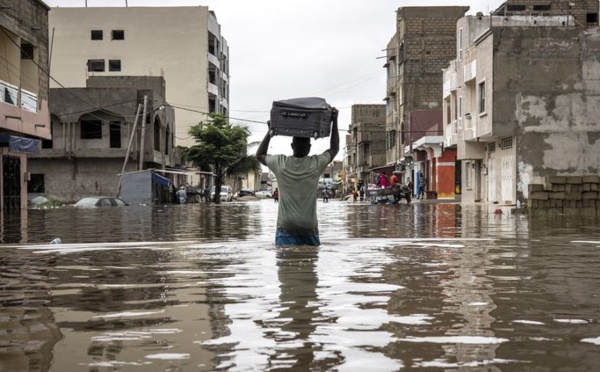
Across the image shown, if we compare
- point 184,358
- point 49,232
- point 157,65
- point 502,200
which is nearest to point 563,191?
point 502,200

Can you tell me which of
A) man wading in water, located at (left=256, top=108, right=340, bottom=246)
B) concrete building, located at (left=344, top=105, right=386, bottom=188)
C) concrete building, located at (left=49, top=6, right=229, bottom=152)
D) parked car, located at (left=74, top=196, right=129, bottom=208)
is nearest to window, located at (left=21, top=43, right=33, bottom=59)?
parked car, located at (left=74, top=196, right=129, bottom=208)

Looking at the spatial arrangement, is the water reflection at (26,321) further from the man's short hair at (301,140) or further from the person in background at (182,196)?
the person in background at (182,196)

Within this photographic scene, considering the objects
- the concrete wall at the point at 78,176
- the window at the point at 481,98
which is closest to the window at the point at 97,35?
the concrete wall at the point at 78,176

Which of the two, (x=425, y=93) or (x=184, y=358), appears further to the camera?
(x=425, y=93)

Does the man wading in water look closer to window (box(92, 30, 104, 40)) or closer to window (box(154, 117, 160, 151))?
A: window (box(154, 117, 160, 151))

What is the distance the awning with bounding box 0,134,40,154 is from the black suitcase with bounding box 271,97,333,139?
24.7 m

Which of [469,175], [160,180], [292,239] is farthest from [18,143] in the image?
[292,239]

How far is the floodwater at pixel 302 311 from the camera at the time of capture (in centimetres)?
382

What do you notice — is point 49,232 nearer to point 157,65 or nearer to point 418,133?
point 418,133

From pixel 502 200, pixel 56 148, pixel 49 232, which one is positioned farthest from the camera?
pixel 56 148

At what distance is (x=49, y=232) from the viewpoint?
16516 mm

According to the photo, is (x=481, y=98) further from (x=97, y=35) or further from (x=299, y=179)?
(x=97, y=35)

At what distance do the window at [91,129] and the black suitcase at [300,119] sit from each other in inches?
1788

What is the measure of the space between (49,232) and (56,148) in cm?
3672
